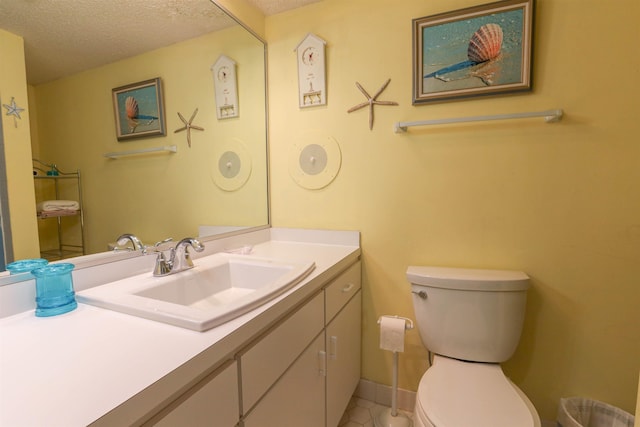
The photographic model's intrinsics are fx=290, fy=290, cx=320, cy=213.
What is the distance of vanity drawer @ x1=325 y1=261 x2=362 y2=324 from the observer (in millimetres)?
1192

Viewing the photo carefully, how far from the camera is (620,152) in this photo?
1143 millimetres

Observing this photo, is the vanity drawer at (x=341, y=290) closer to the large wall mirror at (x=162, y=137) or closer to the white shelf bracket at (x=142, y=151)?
the large wall mirror at (x=162, y=137)

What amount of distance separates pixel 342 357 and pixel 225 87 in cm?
150

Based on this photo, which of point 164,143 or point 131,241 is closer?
point 131,241

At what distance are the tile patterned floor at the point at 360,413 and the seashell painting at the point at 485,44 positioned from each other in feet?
5.78

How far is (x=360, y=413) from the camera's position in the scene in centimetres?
153

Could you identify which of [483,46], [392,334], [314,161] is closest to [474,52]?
[483,46]

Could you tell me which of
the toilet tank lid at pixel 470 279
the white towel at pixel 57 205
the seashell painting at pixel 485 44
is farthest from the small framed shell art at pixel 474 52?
the white towel at pixel 57 205

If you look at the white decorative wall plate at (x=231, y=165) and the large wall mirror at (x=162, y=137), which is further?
the white decorative wall plate at (x=231, y=165)

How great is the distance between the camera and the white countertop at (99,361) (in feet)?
1.43

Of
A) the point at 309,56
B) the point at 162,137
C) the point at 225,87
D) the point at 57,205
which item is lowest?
the point at 57,205

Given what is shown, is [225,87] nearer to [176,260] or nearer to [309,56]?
[309,56]

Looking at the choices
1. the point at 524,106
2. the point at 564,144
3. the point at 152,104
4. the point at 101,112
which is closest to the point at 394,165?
the point at 524,106

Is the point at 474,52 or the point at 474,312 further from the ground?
the point at 474,52
